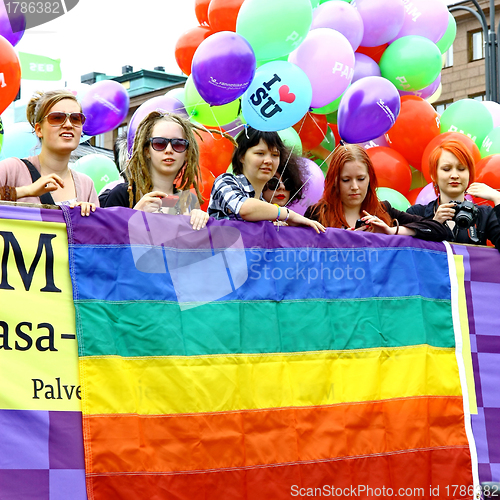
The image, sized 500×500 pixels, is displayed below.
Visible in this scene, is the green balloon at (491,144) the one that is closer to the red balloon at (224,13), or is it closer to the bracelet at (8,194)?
the red balloon at (224,13)

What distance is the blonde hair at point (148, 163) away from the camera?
3270 millimetres

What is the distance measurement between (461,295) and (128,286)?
5.64 feet

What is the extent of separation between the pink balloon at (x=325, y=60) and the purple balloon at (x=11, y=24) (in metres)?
2.14

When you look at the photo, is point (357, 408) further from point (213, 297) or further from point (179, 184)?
point (179, 184)

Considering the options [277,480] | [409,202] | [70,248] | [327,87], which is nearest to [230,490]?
[277,480]

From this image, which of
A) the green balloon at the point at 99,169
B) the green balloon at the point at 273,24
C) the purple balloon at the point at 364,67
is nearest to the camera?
the green balloon at the point at 273,24

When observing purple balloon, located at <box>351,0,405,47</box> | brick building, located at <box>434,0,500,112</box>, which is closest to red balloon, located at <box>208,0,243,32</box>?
purple balloon, located at <box>351,0,405,47</box>

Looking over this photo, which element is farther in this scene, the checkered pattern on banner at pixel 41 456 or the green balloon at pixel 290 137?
the green balloon at pixel 290 137

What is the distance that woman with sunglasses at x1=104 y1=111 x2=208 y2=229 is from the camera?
322cm

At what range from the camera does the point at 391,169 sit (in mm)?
6504

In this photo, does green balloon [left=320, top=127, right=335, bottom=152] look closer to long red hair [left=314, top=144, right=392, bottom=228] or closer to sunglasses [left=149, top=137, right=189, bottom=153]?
long red hair [left=314, top=144, right=392, bottom=228]

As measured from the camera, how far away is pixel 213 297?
3.03 m

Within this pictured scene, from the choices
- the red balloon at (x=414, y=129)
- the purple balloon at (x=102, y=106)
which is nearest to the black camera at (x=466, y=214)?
the red balloon at (x=414, y=129)

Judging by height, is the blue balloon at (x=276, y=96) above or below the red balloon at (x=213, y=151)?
above
